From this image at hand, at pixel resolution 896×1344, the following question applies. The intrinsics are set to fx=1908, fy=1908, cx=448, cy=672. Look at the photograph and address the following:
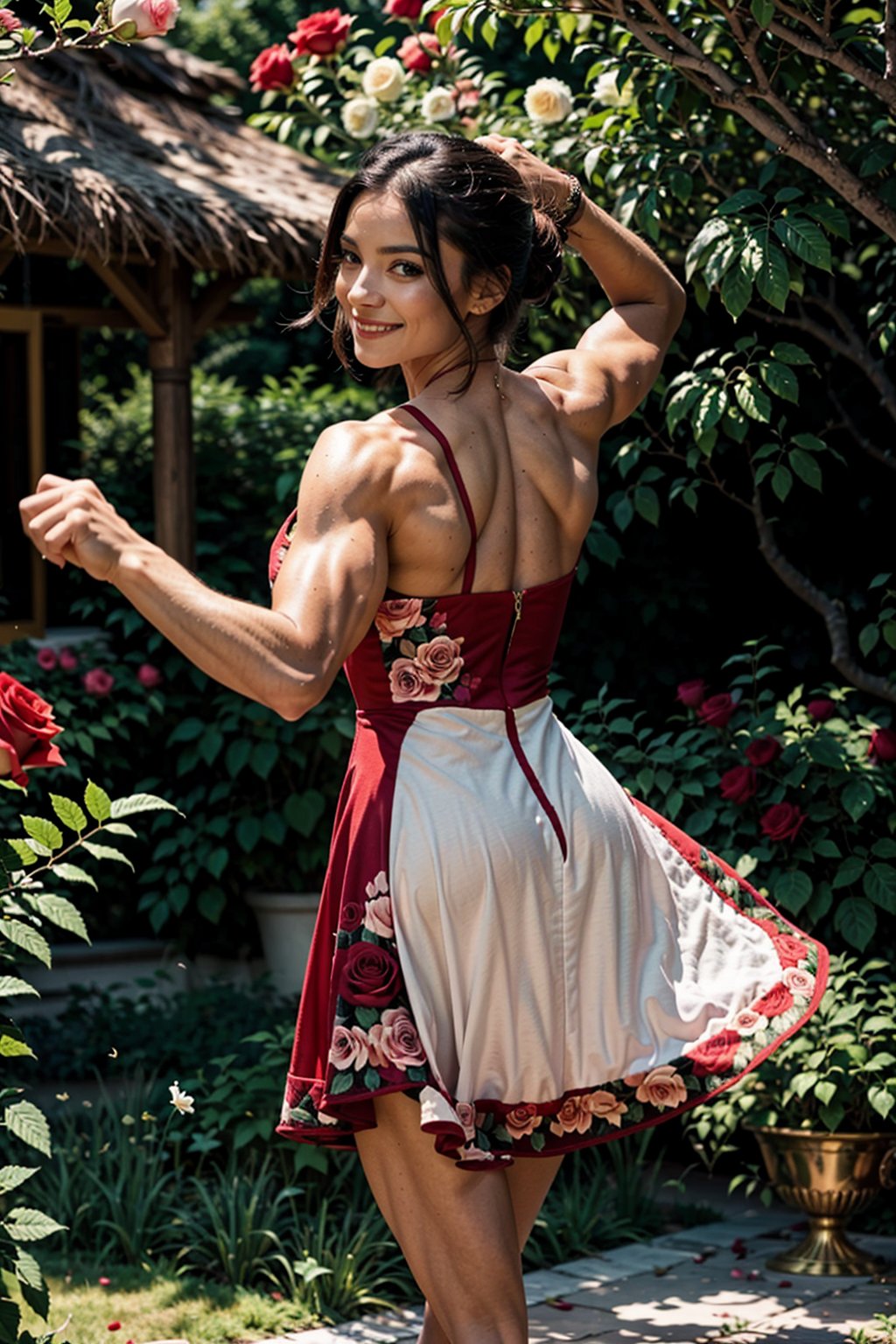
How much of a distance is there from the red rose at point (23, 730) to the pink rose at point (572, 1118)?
779 mm

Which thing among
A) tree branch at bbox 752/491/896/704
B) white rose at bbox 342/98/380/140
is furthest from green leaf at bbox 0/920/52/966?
white rose at bbox 342/98/380/140

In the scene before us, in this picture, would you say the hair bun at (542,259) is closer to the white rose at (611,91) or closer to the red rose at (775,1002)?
the red rose at (775,1002)

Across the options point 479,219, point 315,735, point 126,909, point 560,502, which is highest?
point 479,219

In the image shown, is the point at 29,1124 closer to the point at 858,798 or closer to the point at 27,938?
the point at 27,938

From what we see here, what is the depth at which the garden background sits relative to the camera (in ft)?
12.9

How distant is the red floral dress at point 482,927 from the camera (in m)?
2.30

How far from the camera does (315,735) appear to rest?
19.7 ft

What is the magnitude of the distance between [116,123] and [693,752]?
3.38 meters

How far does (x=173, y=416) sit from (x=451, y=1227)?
458cm

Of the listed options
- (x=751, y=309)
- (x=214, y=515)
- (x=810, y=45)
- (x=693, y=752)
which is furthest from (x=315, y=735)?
(x=810, y=45)

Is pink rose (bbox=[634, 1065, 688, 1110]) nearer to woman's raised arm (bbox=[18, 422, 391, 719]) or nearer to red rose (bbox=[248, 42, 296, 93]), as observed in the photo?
woman's raised arm (bbox=[18, 422, 391, 719])

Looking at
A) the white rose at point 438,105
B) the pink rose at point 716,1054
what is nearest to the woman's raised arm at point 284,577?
the pink rose at point 716,1054

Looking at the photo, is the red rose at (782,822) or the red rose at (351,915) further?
the red rose at (782,822)

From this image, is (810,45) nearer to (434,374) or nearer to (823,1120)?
(434,374)
